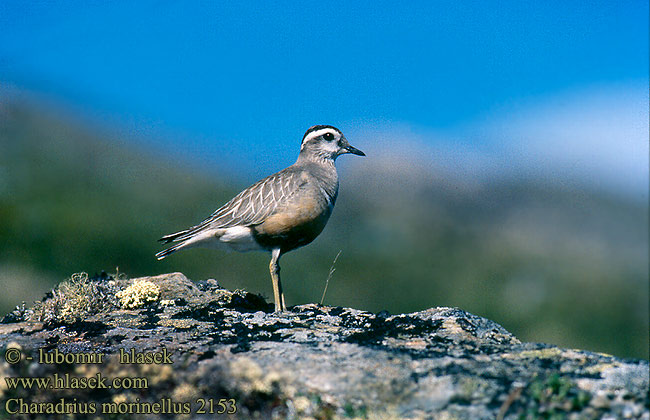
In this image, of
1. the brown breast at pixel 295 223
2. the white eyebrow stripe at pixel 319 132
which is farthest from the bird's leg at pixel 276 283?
the white eyebrow stripe at pixel 319 132

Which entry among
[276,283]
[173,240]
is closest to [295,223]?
[276,283]

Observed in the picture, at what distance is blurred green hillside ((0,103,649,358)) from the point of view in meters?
20.9

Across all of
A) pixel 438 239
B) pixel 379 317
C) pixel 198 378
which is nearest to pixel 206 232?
pixel 379 317

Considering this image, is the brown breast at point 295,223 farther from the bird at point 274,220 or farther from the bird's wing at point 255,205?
the bird's wing at point 255,205

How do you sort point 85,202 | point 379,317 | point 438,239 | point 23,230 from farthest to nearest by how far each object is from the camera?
point 438,239, point 85,202, point 23,230, point 379,317

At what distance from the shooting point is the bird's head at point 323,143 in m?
12.6

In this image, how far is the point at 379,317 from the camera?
28.0 ft

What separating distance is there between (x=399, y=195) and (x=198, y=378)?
30.4 m

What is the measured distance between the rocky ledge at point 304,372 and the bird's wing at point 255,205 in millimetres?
2975

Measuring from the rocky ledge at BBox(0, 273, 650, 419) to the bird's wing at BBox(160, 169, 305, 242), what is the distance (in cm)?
298

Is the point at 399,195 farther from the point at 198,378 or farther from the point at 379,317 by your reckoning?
the point at 198,378

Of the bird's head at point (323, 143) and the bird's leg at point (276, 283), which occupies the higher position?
the bird's head at point (323, 143)

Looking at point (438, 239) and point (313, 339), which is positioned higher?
point (438, 239)

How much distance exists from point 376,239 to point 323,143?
16.7m
